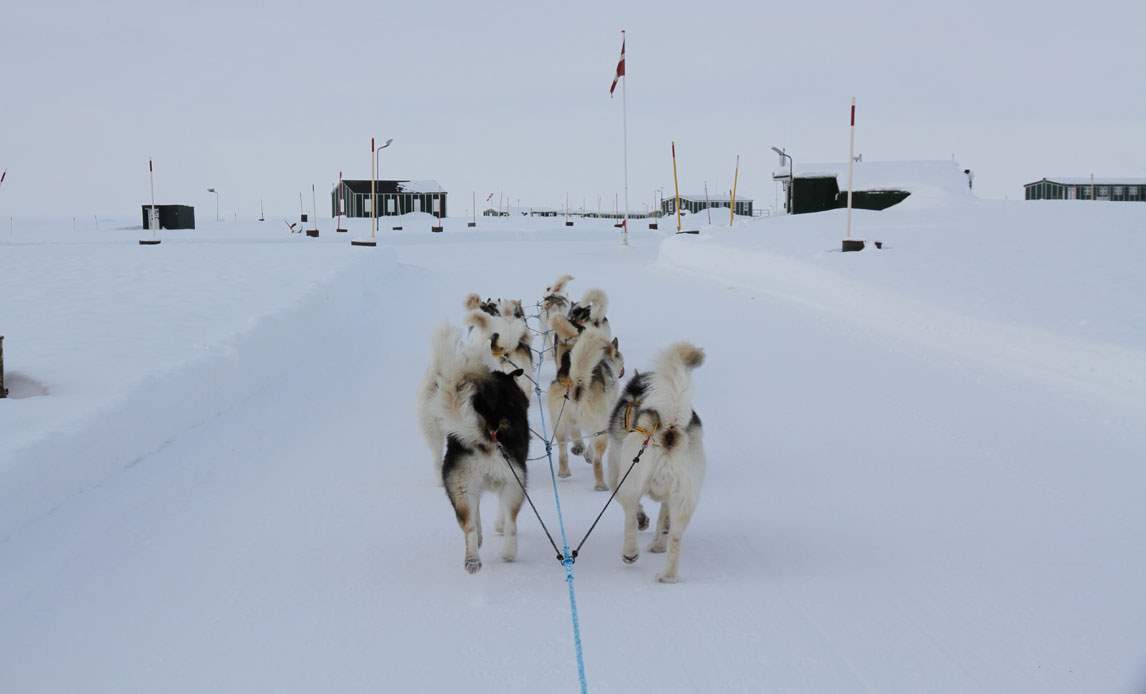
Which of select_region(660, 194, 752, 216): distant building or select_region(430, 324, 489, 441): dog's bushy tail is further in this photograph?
select_region(660, 194, 752, 216): distant building

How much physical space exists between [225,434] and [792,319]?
837 cm

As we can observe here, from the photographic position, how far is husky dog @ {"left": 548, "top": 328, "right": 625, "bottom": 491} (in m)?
5.70

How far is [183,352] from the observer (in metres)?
8.26

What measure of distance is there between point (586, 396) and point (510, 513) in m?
1.55

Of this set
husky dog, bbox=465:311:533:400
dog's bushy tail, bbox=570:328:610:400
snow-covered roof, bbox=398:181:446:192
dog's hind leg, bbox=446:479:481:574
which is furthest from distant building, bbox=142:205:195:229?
dog's hind leg, bbox=446:479:481:574

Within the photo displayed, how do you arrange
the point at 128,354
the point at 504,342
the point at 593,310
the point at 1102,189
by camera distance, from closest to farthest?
the point at 504,342 → the point at 128,354 → the point at 593,310 → the point at 1102,189

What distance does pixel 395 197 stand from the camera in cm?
7094

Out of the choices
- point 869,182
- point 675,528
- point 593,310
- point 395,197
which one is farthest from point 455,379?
point 395,197

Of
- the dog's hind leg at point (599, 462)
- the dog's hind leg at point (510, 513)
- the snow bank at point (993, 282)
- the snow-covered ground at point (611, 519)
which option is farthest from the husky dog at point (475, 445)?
the snow bank at point (993, 282)

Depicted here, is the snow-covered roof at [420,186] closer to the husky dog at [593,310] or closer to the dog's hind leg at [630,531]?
the husky dog at [593,310]

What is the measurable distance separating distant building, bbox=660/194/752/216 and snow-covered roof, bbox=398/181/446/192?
20.8m

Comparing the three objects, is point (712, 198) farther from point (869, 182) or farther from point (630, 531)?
point (630, 531)

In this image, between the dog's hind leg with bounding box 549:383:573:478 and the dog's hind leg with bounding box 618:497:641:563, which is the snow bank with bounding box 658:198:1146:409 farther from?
the dog's hind leg with bounding box 618:497:641:563

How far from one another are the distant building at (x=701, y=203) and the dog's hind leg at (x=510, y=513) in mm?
74263
